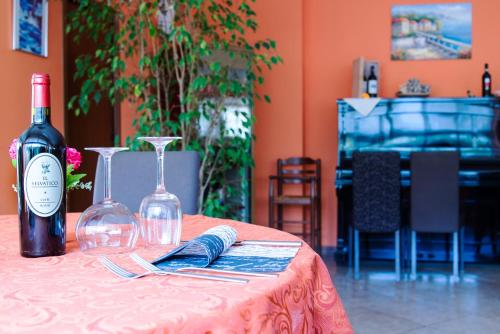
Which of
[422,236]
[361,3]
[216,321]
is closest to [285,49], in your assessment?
[361,3]

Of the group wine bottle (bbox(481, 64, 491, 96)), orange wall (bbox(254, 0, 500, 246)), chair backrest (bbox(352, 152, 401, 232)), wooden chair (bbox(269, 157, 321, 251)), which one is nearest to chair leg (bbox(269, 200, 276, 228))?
wooden chair (bbox(269, 157, 321, 251))

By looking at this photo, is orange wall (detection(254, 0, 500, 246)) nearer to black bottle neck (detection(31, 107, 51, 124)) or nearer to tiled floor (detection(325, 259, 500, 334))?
tiled floor (detection(325, 259, 500, 334))

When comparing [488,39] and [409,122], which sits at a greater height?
Answer: [488,39]

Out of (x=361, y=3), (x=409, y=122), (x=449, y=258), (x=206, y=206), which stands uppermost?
(x=361, y=3)

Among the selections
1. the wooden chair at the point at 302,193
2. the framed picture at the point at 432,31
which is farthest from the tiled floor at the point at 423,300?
the framed picture at the point at 432,31

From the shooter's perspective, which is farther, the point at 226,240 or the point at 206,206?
the point at 206,206

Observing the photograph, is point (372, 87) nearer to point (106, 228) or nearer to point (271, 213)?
point (271, 213)

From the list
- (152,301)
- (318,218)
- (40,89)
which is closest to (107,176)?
(40,89)

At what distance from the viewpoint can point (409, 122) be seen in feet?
16.5

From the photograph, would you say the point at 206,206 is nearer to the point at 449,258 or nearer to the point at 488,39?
the point at 449,258

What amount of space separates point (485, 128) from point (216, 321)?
15.3ft

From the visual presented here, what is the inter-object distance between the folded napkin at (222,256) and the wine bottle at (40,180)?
222 millimetres

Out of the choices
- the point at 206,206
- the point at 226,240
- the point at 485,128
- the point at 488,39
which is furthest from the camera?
the point at 488,39

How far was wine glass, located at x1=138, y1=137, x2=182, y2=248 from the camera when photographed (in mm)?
1176
